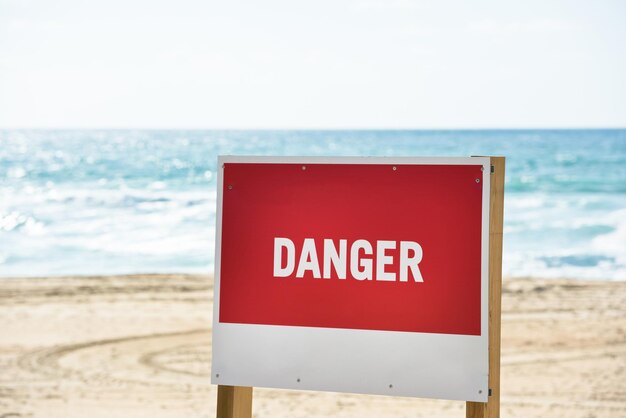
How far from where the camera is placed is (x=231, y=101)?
4912cm

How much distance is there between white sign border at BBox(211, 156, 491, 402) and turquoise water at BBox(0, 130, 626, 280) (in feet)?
40.0

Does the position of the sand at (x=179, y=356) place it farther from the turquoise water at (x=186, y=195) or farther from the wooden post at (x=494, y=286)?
the turquoise water at (x=186, y=195)

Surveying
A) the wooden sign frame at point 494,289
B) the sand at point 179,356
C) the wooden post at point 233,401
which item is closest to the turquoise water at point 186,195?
the sand at point 179,356

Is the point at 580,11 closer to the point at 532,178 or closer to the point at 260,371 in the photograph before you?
the point at 532,178

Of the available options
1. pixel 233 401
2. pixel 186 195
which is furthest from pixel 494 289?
pixel 186 195

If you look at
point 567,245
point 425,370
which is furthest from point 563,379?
point 567,245

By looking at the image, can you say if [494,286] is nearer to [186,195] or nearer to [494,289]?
[494,289]

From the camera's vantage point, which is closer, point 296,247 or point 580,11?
point 296,247

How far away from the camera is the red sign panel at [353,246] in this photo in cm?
196

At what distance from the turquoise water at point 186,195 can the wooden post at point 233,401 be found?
39.9 feet

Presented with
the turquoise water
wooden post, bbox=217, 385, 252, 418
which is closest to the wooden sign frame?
wooden post, bbox=217, 385, 252, 418

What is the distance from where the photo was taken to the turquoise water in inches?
612

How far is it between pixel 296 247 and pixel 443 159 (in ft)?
1.32

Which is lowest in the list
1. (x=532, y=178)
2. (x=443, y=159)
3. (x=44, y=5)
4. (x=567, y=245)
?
(x=443, y=159)
